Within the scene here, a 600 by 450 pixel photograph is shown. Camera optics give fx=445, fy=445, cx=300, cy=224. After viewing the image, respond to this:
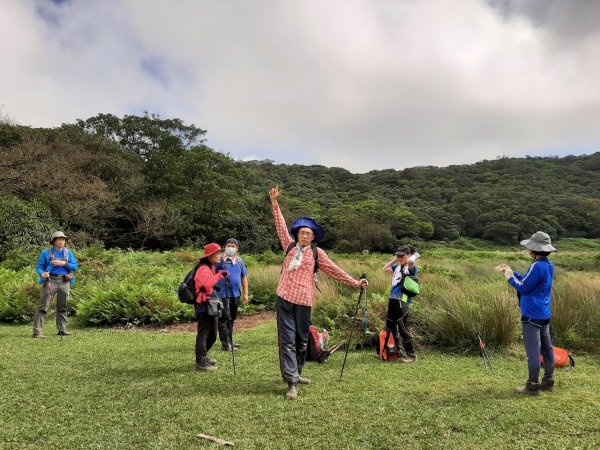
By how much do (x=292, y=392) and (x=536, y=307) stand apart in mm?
2728

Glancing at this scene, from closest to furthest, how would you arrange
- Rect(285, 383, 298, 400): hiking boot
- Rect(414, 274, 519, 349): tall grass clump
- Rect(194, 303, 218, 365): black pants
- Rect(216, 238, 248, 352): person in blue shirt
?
1. Rect(285, 383, 298, 400): hiking boot
2. Rect(194, 303, 218, 365): black pants
3. Rect(414, 274, 519, 349): tall grass clump
4. Rect(216, 238, 248, 352): person in blue shirt

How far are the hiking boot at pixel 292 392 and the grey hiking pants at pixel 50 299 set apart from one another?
547 centimetres

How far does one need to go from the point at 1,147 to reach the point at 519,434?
2884cm

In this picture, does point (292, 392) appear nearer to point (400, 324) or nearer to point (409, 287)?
point (400, 324)

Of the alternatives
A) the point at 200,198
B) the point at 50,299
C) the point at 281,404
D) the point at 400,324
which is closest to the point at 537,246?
the point at 400,324

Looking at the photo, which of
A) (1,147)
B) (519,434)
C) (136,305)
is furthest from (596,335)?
(1,147)

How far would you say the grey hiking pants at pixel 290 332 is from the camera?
4797mm

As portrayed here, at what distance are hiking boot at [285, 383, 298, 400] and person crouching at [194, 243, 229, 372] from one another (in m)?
1.44

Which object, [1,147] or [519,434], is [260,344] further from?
[1,147]

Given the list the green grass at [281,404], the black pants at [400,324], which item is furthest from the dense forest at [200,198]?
the black pants at [400,324]

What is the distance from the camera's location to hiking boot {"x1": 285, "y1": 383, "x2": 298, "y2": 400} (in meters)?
4.55

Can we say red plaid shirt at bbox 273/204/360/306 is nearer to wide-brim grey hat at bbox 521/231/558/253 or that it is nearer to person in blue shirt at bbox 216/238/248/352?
wide-brim grey hat at bbox 521/231/558/253

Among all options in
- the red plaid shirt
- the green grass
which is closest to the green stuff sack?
the green grass

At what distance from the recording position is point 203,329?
5.72 meters
